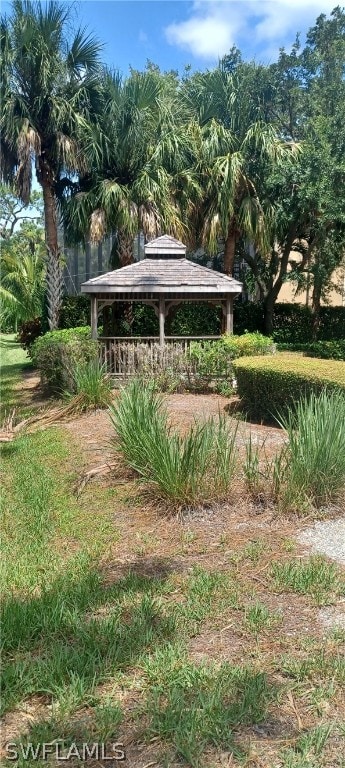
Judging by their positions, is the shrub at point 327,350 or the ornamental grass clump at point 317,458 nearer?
the ornamental grass clump at point 317,458

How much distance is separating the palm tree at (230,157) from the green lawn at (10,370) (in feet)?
24.1

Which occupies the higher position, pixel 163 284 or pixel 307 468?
pixel 163 284

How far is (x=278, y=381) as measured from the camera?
9070 millimetres

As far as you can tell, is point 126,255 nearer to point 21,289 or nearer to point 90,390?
point 21,289

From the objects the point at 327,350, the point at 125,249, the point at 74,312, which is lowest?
the point at 327,350

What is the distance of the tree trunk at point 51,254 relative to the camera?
17.7 m

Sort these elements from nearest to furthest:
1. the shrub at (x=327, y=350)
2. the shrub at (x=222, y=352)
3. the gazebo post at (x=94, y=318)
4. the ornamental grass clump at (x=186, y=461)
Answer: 1. the ornamental grass clump at (x=186, y=461)
2. the shrub at (x=222, y=352)
3. the gazebo post at (x=94, y=318)
4. the shrub at (x=327, y=350)

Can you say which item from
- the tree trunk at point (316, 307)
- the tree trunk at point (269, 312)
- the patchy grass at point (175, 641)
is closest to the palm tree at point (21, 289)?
the tree trunk at point (269, 312)

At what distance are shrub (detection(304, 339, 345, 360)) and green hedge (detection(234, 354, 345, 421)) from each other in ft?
30.1

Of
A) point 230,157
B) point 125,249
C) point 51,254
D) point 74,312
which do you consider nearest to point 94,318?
point 125,249

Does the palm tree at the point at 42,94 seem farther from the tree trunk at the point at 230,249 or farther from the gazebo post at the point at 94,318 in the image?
the tree trunk at the point at 230,249

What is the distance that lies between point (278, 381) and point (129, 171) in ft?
36.6

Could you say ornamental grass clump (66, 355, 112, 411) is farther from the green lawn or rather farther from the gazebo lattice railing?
the gazebo lattice railing

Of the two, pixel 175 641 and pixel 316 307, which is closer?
pixel 175 641
